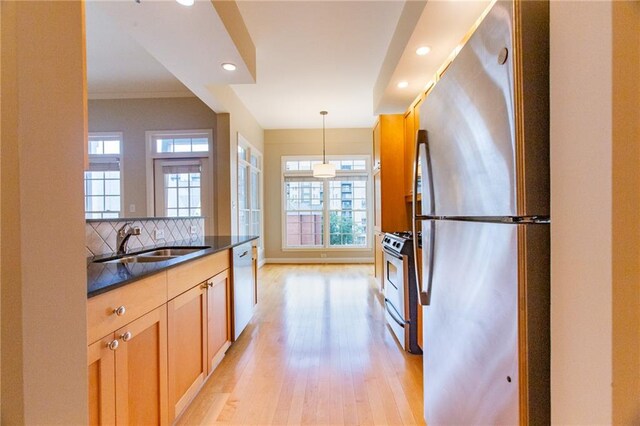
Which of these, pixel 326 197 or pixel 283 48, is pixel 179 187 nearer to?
pixel 283 48

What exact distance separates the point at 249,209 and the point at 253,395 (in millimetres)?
4028

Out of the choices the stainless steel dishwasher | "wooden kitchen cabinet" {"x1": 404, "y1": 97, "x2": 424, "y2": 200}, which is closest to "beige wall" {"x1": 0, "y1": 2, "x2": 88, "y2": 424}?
the stainless steel dishwasher

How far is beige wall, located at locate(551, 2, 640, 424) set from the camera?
0.50m

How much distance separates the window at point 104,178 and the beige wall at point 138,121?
126mm

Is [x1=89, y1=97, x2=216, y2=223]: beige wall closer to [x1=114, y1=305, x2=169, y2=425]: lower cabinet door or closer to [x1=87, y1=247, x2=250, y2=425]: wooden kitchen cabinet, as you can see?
[x1=87, y1=247, x2=250, y2=425]: wooden kitchen cabinet

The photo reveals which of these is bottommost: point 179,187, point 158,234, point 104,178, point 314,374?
point 314,374

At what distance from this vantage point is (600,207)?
531 millimetres

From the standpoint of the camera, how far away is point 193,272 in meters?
1.73

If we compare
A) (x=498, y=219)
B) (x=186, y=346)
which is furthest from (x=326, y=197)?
(x=498, y=219)

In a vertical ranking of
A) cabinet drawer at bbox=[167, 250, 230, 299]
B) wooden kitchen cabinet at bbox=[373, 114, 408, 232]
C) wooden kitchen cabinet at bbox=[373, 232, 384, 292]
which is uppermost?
wooden kitchen cabinet at bbox=[373, 114, 408, 232]

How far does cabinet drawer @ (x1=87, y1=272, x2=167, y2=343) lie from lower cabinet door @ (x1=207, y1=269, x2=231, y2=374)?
0.61m
